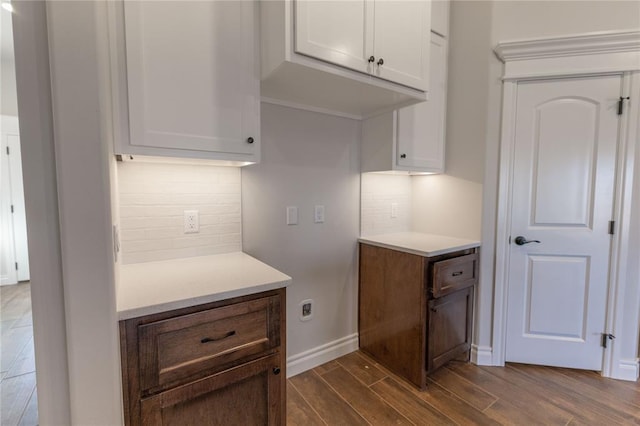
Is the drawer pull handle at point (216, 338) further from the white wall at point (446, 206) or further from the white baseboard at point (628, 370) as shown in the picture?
the white baseboard at point (628, 370)

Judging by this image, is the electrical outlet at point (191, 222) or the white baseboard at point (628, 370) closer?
the electrical outlet at point (191, 222)

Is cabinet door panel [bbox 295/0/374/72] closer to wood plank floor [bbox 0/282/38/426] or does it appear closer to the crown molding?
the crown molding

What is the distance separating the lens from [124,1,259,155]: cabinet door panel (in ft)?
3.69

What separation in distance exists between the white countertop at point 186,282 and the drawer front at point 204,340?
0.06 m

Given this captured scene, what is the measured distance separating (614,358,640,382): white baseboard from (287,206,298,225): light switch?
7.68 feet

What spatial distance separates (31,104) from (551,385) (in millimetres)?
2869

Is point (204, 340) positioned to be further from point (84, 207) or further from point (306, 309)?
point (306, 309)

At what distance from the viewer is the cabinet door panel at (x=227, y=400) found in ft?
3.35

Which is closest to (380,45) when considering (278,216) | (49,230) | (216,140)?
(216,140)

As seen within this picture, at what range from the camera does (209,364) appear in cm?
108

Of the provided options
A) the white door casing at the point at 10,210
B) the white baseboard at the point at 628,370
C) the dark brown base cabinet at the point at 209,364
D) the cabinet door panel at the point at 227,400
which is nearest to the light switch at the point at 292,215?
the dark brown base cabinet at the point at 209,364

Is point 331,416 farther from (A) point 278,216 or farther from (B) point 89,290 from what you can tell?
(B) point 89,290

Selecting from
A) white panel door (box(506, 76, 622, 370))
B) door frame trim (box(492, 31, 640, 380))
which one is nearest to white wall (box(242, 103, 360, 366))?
door frame trim (box(492, 31, 640, 380))

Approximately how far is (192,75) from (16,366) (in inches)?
91.2
